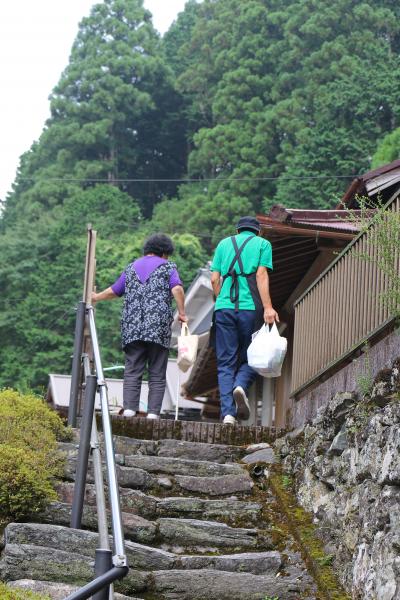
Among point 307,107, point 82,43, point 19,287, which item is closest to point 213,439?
point 19,287

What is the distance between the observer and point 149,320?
9398mm

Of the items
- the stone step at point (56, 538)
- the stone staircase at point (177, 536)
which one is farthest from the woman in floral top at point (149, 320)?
the stone step at point (56, 538)

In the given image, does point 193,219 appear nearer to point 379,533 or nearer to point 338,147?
point 338,147

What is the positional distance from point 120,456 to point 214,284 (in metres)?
2.05

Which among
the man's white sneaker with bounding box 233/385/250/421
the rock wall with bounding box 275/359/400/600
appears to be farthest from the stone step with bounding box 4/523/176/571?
the man's white sneaker with bounding box 233/385/250/421

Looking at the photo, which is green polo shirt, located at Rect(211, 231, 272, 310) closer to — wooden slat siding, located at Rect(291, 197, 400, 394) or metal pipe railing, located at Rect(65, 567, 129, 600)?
wooden slat siding, located at Rect(291, 197, 400, 394)

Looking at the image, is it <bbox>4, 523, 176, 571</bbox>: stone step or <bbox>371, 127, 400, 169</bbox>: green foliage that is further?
<bbox>371, 127, 400, 169</bbox>: green foliage

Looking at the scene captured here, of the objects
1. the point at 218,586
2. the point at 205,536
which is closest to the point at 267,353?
the point at 205,536

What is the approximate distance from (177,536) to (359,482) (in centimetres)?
119

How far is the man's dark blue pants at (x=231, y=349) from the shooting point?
911cm

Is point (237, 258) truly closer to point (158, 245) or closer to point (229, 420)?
point (158, 245)

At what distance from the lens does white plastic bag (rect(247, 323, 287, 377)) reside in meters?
8.36

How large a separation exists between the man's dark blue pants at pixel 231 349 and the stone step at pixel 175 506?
1809 millimetres

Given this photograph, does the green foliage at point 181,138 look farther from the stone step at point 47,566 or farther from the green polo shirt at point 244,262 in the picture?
the stone step at point 47,566
